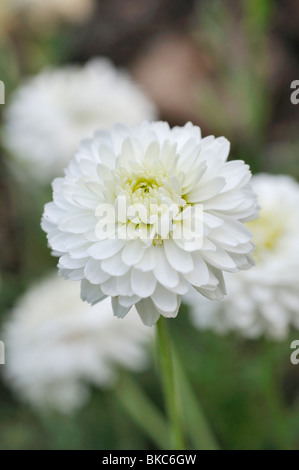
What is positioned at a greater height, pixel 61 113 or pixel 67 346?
pixel 61 113

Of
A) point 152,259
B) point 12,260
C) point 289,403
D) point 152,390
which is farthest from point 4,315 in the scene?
point 152,259

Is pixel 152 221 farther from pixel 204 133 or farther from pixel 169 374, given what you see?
pixel 204 133

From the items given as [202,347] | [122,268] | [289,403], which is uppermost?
[122,268]

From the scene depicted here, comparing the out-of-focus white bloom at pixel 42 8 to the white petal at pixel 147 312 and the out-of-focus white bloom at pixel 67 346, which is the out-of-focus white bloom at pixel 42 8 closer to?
the out-of-focus white bloom at pixel 67 346

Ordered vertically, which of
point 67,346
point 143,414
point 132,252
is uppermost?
point 132,252

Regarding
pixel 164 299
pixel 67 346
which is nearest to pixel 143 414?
pixel 67 346
